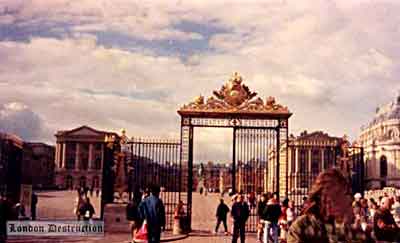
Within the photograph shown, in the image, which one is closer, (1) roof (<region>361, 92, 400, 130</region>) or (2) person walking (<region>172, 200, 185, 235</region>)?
(2) person walking (<region>172, 200, 185, 235</region>)

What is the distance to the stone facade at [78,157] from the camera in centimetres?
7388

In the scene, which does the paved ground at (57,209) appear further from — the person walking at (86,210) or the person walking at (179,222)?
the person walking at (179,222)

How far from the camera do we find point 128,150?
57.7ft

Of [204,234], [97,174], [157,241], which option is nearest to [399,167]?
[97,174]

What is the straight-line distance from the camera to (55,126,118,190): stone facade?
73.9 meters

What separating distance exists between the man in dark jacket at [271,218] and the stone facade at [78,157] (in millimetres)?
60376

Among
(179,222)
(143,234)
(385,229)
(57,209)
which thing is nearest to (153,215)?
(143,234)

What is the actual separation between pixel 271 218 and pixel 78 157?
65.8 m

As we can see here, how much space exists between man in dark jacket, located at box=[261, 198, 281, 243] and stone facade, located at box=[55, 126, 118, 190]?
60.4 meters

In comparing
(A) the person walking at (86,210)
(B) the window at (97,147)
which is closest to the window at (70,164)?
(B) the window at (97,147)

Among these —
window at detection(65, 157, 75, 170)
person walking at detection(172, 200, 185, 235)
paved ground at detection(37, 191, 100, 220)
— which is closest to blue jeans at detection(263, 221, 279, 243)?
person walking at detection(172, 200, 185, 235)

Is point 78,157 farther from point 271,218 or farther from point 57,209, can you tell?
point 271,218

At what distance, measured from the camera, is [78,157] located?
252 feet

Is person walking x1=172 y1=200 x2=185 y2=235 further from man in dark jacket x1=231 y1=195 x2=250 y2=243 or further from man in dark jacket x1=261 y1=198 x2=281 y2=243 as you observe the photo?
man in dark jacket x1=261 y1=198 x2=281 y2=243
